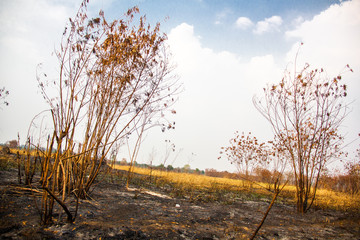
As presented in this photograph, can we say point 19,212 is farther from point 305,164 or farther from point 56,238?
point 305,164

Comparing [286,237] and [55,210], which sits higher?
[55,210]

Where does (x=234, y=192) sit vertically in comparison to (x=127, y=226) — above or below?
below

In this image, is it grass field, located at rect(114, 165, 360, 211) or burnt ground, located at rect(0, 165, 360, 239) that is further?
grass field, located at rect(114, 165, 360, 211)

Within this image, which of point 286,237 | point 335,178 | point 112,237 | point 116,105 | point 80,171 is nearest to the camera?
point 112,237

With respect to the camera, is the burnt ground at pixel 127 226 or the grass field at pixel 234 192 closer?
the burnt ground at pixel 127 226

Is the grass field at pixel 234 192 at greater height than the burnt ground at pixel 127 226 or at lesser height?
lesser

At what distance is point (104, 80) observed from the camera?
3.54 m

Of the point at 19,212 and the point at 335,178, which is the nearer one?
the point at 19,212

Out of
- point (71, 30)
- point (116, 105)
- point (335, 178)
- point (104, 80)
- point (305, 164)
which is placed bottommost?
point (335, 178)

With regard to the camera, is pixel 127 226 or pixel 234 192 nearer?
pixel 127 226

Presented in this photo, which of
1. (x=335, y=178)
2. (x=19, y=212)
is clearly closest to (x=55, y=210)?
(x=19, y=212)

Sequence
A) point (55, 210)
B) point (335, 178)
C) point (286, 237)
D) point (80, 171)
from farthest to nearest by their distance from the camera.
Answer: point (335, 178)
point (80, 171)
point (286, 237)
point (55, 210)

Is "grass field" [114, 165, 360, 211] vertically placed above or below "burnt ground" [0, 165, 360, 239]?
below

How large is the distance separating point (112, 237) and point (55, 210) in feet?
4.36
